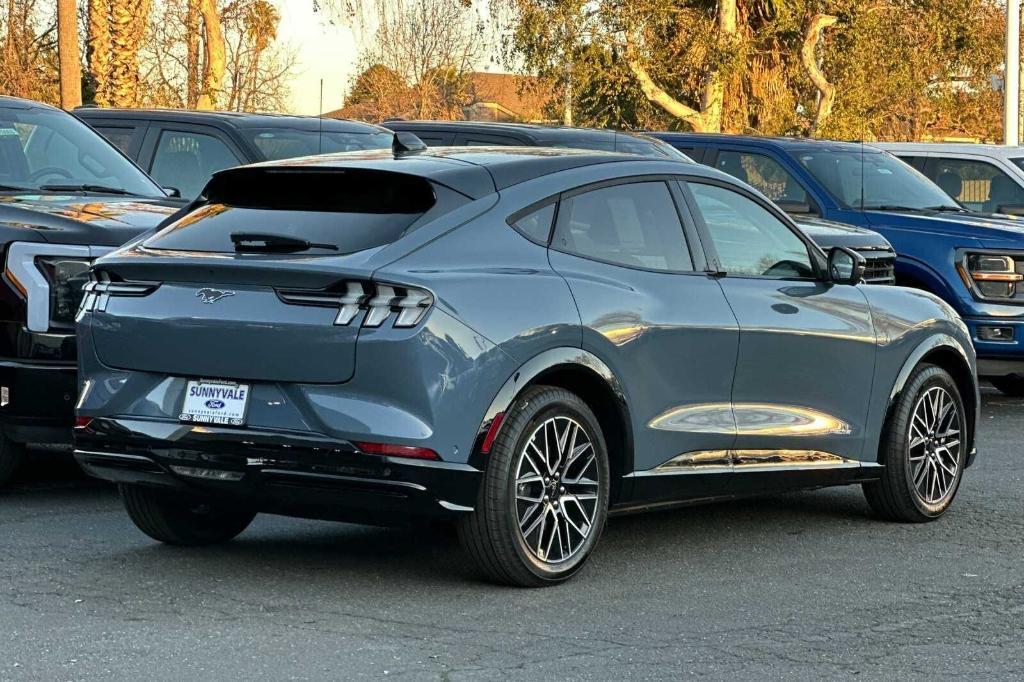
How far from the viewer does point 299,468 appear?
616 cm

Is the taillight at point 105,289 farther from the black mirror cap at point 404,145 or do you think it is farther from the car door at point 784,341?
the car door at point 784,341

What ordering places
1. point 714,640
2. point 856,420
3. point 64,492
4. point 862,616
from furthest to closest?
point 64,492 < point 856,420 < point 862,616 < point 714,640

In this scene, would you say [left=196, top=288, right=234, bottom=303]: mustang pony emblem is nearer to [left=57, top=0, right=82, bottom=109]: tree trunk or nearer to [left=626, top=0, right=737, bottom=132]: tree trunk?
[left=57, top=0, right=82, bottom=109]: tree trunk

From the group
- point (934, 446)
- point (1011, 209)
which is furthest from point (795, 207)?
point (934, 446)

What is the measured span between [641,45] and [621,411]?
32281mm

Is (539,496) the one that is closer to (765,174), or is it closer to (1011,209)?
(765,174)

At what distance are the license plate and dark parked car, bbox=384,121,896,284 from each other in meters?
7.11

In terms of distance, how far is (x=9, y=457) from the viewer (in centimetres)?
852

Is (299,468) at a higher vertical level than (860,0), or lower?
lower

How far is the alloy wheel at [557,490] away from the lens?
649 cm

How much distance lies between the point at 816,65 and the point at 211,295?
33968 mm

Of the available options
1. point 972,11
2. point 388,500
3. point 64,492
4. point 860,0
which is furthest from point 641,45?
point 388,500

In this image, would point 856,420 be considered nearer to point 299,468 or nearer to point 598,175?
point 598,175

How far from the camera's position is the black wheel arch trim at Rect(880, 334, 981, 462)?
8305mm
